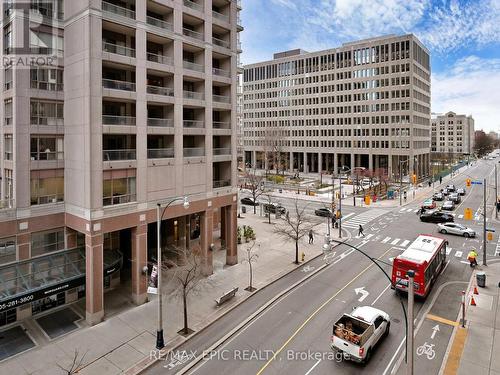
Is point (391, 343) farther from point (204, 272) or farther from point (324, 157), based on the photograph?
point (324, 157)

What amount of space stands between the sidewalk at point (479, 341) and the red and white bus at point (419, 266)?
280 centimetres

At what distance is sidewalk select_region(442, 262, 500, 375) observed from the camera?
16641 millimetres

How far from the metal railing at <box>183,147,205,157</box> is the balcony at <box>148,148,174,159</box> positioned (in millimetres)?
1624

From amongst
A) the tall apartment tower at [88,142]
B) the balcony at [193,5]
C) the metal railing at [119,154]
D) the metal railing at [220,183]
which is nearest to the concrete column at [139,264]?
the tall apartment tower at [88,142]

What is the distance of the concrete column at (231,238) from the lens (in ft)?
104

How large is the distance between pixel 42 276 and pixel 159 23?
63.3 feet

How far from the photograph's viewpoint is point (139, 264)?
23984mm

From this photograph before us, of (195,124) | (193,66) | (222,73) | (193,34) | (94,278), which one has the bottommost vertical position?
(94,278)

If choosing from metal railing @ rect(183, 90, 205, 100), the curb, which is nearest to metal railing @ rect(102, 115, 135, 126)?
metal railing @ rect(183, 90, 205, 100)

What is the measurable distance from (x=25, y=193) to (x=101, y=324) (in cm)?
982

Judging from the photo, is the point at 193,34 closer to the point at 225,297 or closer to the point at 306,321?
the point at 225,297

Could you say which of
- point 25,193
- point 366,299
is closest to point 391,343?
point 366,299

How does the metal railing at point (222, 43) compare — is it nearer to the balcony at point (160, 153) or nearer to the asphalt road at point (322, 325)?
the balcony at point (160, 153)

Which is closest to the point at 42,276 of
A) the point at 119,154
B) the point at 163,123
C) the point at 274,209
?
the point at 119,154
